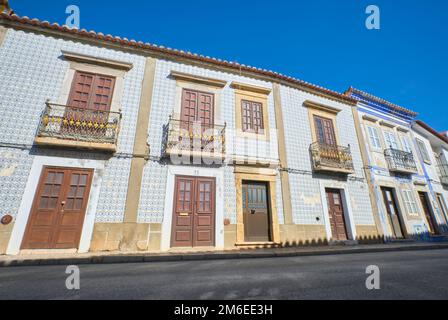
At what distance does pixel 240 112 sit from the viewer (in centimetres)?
919

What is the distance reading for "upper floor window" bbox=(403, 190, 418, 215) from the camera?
1130 centimetres

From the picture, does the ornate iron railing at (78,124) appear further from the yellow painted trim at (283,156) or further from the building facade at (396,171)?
the building facade at (396,171)

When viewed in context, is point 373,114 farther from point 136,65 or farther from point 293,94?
point 136,65

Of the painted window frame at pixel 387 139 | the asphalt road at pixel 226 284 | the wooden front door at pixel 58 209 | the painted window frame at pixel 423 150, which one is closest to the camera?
the asphalt road at pixel 226 284

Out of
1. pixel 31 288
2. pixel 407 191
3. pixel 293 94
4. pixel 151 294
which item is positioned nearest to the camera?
pixel 151 294

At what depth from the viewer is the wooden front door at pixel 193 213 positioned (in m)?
6.99

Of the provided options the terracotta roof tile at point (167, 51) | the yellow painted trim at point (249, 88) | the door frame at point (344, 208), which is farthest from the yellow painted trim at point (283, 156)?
the door frame at point (344, 208)

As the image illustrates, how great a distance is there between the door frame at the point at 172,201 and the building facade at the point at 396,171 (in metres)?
8.02

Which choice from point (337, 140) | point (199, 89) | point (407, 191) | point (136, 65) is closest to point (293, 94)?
point (337, 140)

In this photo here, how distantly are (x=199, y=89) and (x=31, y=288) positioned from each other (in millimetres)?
7934

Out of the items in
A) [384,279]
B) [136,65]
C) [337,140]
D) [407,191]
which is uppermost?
[136,65]

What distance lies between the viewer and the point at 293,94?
10703mm

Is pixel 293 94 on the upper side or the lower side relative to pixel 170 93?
upper

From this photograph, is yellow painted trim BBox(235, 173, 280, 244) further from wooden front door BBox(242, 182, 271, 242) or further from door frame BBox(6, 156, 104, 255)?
door frame BBox(6, 156, 104, 255)
